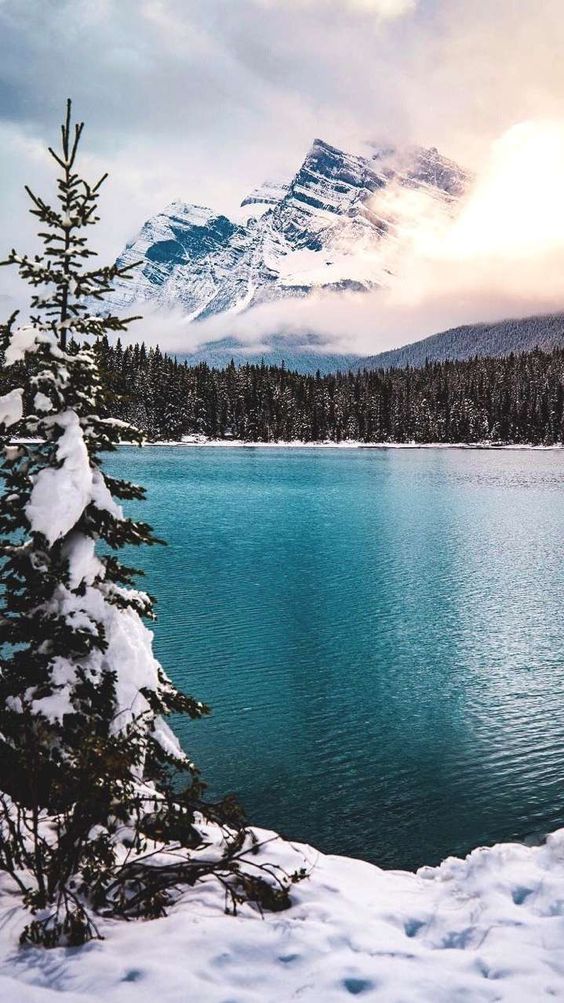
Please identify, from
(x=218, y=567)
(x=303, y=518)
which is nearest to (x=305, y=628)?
(x=218, y=567)

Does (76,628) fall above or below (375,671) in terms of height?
above

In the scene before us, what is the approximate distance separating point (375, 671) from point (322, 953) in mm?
17568

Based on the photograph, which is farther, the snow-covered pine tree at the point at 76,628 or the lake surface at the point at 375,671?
the lake surface at the point at 375,671

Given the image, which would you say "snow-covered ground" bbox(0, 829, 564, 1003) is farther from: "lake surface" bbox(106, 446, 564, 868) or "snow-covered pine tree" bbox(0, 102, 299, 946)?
"lake surface" bbox(106, 446, 564, 868)

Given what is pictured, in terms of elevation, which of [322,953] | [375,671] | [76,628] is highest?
[76,628]

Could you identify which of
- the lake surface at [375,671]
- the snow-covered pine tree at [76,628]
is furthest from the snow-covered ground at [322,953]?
the lake surface at [375,671]

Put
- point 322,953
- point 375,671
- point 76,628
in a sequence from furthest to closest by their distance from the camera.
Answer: point 375,671
point 76,628
point 322,953

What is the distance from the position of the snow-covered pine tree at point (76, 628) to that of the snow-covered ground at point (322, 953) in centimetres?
71

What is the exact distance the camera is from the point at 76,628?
399 inches

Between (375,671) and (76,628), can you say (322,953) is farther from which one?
(375,671)

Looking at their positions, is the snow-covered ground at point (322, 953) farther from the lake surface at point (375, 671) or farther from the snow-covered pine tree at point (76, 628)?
the lake surface at point (375, 671)

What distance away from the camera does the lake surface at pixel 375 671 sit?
15164 millimetres

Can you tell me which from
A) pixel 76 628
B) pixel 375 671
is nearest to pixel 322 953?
pixel 76 628

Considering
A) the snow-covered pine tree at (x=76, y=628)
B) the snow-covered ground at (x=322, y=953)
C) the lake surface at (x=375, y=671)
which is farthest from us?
the lake surface at (x=375, y=671)
